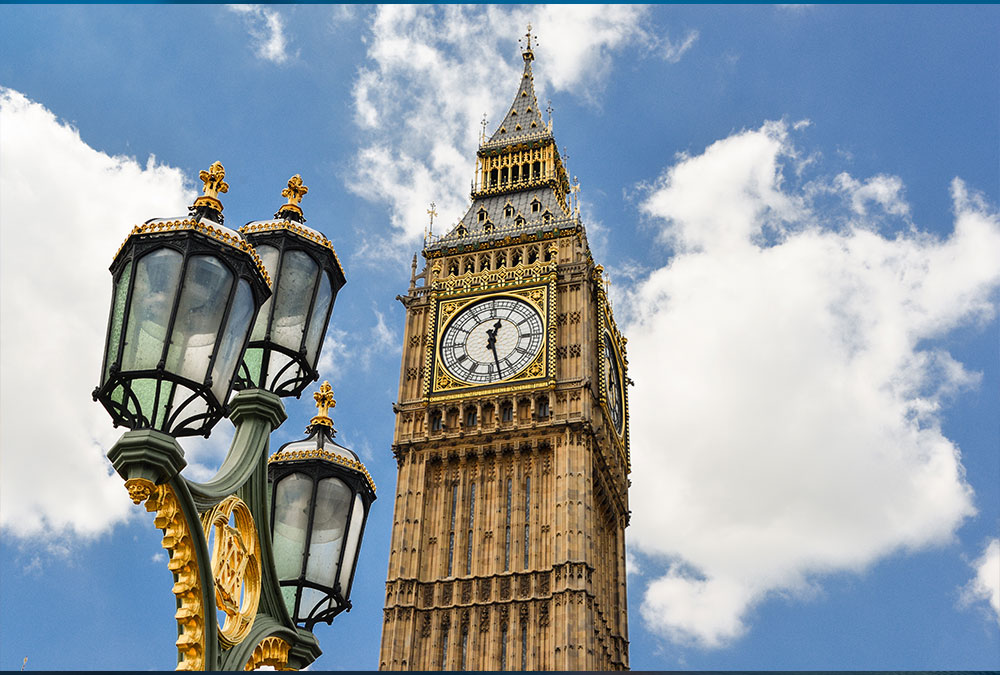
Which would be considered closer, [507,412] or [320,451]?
[320,451]

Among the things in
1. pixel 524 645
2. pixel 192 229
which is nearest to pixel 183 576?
pixel 192 229

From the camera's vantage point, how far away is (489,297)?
52844 mm

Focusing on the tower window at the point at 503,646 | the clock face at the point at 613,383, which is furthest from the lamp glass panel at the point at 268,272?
the clock face at the point at 613,383

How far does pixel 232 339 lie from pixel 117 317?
586 mm

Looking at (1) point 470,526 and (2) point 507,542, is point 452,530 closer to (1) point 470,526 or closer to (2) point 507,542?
(1) point 470,526

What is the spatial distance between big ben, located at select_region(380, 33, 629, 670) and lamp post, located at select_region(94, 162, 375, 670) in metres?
35.4

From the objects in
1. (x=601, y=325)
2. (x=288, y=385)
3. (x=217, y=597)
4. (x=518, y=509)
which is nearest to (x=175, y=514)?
(x=217, y=597)

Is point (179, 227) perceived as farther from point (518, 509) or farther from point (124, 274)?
point (518, 509)

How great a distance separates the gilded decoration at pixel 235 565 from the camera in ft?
21.5

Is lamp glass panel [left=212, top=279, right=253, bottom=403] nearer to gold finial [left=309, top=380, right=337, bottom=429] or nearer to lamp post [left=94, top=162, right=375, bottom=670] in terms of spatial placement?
lamp post [left=94, top=162, right=375, bottom=670]

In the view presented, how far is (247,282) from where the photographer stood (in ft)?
21.0

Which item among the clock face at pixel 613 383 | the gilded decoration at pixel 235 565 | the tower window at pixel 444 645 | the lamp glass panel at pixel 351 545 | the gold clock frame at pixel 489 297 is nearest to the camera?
the gilded decoration at pixel 235 565

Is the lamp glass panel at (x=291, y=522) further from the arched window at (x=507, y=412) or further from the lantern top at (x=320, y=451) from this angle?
the arched window at (x=507, y=412)

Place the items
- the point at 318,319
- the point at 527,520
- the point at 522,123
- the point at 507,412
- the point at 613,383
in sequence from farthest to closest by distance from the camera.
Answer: the point at 522,123, the point at 613,383, the point at 507,412, the point at 527,520, the point at 318,319
